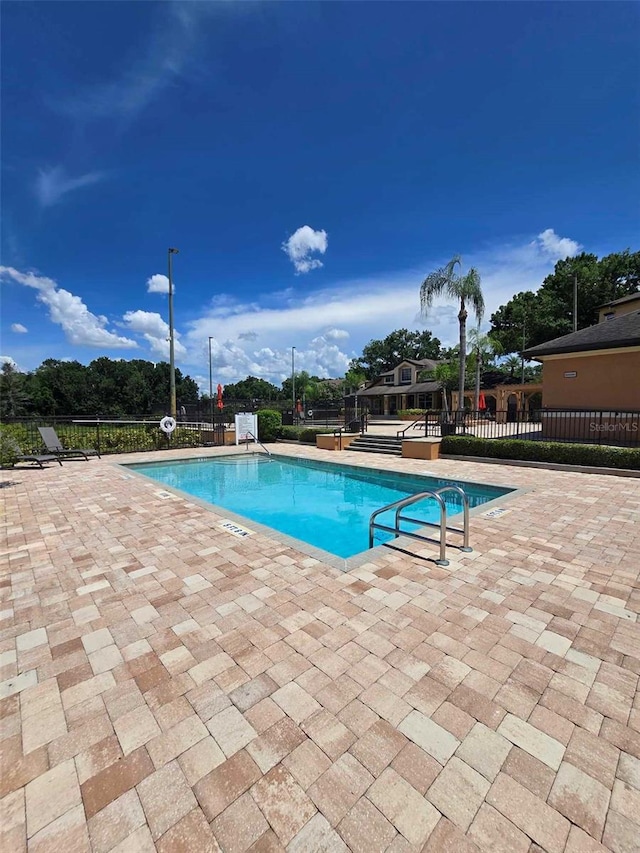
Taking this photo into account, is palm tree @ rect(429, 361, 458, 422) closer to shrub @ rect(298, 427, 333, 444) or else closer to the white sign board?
shrub @ rect(298, 427, 333, 444)

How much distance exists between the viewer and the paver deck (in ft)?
4.94

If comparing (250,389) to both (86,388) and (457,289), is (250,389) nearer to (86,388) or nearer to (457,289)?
(86,388)

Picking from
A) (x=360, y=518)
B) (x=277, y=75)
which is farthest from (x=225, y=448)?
(x=277, y=75)

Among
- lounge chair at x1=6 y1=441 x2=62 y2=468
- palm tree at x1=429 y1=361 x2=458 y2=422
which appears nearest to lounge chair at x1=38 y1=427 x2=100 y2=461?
lounge chair at x1=6 y1=441 x2=62 y2=468

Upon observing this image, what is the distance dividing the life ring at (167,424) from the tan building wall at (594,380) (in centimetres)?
1512

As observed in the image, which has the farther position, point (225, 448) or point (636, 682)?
point (225, 448)

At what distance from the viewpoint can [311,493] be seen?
9344 millimetres

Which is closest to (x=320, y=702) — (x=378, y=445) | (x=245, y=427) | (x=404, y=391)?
(x=378, y=445)

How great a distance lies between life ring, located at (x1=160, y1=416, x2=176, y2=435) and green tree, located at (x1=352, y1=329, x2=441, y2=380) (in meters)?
42.5

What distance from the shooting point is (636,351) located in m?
11.9

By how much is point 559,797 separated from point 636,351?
1459 centimetres

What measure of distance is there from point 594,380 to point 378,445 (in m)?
8.08

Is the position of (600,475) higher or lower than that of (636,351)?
lower

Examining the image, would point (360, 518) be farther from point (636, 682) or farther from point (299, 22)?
point (299, 22)
